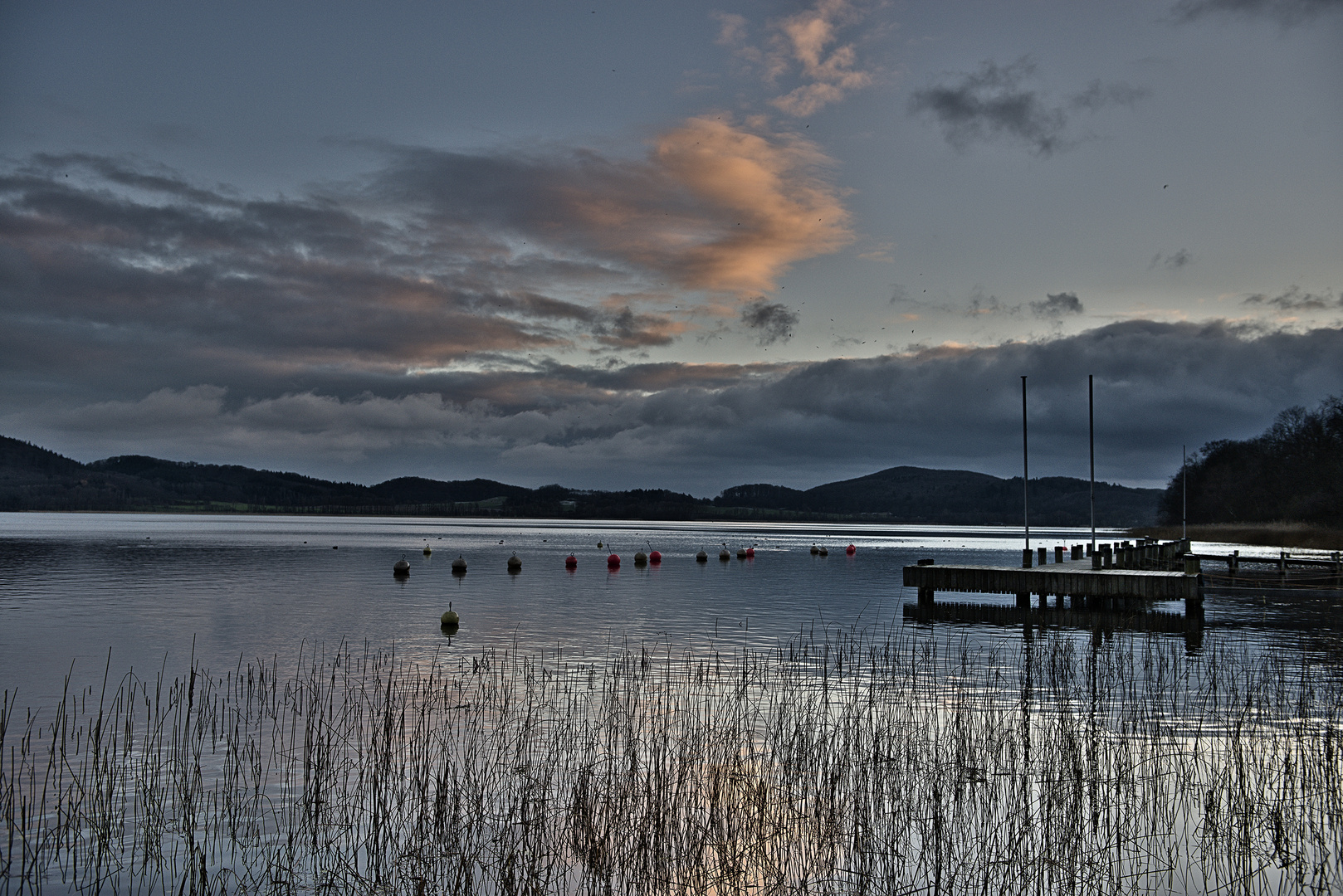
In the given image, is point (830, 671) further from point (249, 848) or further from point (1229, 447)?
point (1229, 447)

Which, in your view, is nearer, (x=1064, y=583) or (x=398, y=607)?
(x=1064, y=583)

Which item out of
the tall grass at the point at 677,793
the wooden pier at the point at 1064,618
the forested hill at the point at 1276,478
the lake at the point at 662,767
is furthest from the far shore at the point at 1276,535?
the tall grass at the point at 677,793

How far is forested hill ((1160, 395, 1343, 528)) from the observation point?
3568 inches

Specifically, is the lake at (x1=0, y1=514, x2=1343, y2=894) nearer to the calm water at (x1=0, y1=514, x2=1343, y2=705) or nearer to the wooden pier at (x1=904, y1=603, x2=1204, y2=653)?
the calm water at (x1=0, y1=514, x2=1343, y2=705)

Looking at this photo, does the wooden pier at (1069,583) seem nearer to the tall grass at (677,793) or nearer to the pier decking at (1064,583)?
the pier decking at (1064,583)

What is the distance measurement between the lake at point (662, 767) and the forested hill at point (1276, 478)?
7655 centimetres

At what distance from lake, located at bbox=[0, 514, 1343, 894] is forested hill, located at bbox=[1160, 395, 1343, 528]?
76553 millimetres

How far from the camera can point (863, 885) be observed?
915 cm

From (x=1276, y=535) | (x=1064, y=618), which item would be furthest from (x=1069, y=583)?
(x=1276, y=535)

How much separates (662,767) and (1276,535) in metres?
98.3

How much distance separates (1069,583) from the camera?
→ 36344 millimetres

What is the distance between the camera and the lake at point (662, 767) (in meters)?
9.78

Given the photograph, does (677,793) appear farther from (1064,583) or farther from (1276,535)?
(1276,535)

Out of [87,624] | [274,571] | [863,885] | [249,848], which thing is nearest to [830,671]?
[863,885]
